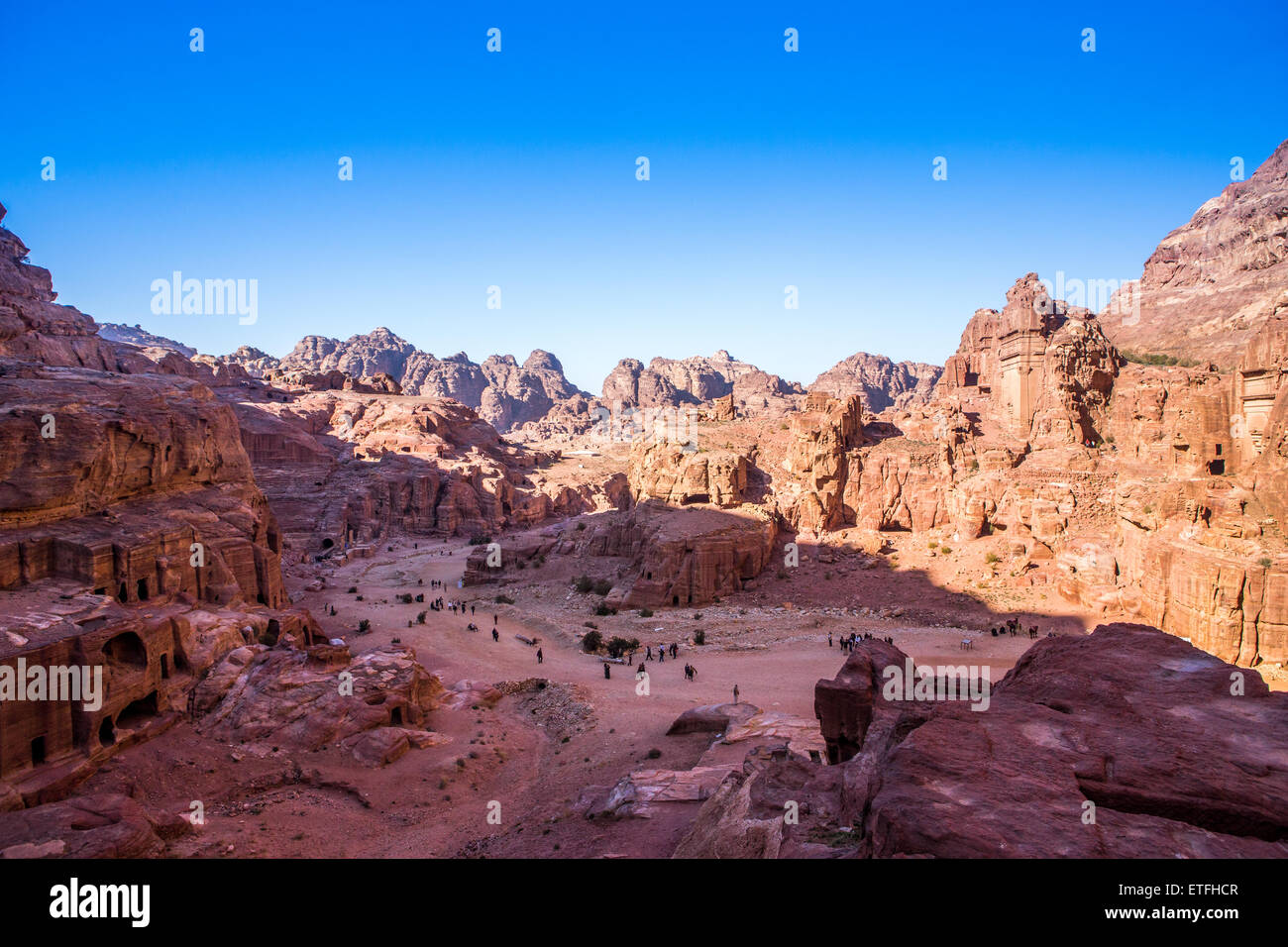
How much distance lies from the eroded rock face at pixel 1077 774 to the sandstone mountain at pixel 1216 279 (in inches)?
2092

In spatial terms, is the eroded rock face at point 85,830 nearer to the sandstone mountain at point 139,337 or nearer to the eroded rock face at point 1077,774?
the eroded rock face at point 1077,774

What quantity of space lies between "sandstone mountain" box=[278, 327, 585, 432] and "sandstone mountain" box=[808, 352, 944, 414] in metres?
76.6

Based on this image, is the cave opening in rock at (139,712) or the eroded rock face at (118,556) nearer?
the eroded rock face at (118,556)

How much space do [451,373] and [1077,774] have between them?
17511 cm

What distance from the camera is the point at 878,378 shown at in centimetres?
11700

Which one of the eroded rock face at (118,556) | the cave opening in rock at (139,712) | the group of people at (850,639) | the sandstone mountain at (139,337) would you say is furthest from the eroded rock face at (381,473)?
the sandstone mountain at (139,337)

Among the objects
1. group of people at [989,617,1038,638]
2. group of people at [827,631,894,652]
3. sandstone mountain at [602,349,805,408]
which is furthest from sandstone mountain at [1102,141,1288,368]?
sandstone mountain at [602,349,805,408]

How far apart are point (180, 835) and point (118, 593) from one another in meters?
12.5

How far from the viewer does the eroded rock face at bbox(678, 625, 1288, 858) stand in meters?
5.48

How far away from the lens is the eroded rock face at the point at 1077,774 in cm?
548

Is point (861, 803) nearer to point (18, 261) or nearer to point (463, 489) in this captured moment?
point (463, 489)

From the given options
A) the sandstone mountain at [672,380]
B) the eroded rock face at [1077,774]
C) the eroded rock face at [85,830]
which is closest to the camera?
the eroded rock face at [1077,774]

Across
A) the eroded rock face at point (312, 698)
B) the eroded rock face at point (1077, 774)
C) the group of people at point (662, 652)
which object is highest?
the eroded rock face at point (1077, 774)

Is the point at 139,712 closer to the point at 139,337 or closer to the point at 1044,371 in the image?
the point at 1044,371
